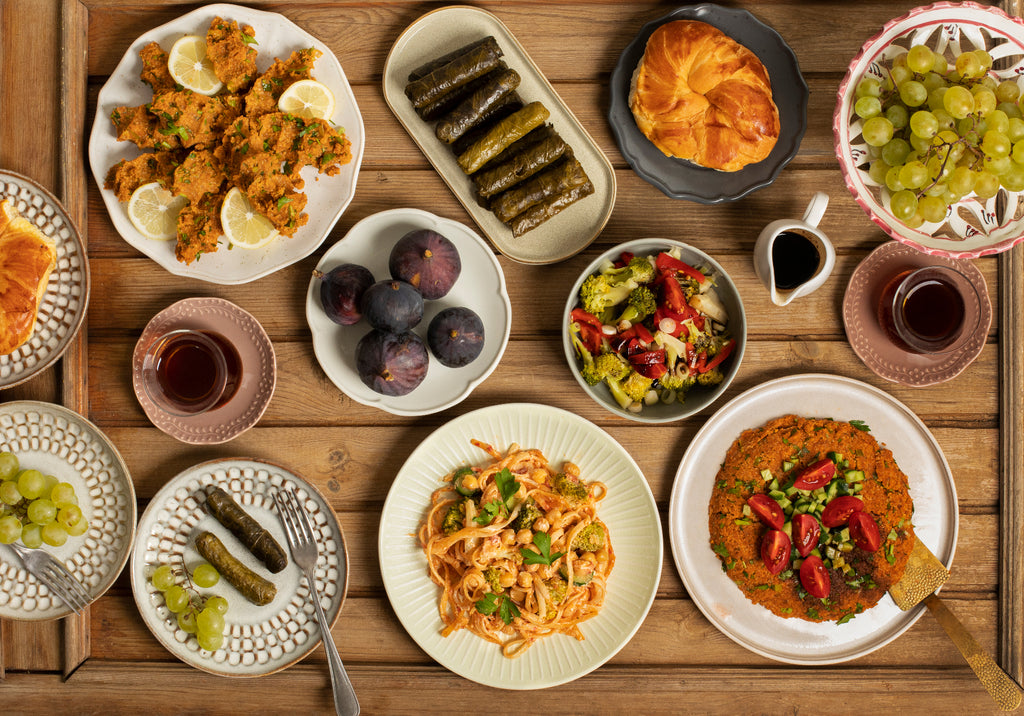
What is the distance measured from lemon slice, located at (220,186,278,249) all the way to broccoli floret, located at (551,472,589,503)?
4.96 ft

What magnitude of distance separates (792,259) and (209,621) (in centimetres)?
269

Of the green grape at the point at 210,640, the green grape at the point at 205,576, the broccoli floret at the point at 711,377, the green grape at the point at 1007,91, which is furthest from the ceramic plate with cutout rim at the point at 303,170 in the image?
the green grape at the point at 1007,91

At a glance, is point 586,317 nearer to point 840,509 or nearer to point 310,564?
point 840,509

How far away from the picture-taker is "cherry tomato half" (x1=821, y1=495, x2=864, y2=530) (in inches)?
102

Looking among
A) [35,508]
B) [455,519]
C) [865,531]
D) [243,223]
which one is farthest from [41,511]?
[865,531]

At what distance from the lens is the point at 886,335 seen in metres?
2.64

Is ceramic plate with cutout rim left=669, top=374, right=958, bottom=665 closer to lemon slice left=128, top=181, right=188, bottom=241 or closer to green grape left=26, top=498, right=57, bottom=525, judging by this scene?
lemon slice left=128, top=181, right=188, bottom=241

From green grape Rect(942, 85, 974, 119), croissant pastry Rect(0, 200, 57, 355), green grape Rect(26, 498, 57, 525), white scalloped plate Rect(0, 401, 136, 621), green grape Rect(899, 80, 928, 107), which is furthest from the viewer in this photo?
white scalloped plate Rect(0, 401, 136, 621)

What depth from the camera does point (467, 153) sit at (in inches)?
100

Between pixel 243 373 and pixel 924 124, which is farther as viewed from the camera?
pixel 243 373

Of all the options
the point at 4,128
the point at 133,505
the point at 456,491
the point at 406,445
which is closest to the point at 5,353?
the point at 133,505

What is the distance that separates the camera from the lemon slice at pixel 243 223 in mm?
2461

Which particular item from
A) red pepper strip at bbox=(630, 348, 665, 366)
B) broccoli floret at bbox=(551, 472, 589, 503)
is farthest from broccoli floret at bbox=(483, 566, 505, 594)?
red pepper strip at bbox=(630, 348, 665, 366)

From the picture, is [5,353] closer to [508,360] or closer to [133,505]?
[133,505]
